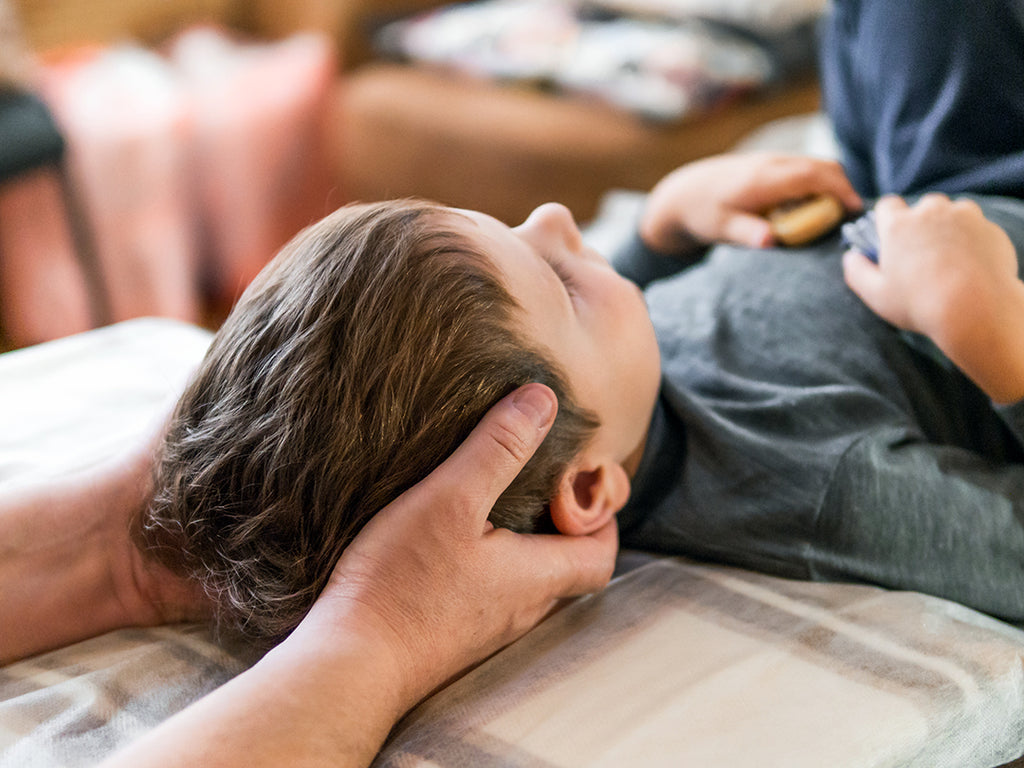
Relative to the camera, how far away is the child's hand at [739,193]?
0.97 m

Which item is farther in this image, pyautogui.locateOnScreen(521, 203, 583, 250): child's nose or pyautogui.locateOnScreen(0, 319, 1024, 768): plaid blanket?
pyautogui.locateOnScreen(521, 203, 583, 250): child's nose

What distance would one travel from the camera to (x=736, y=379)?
2.86 ft

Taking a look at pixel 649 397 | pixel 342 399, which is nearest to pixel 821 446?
pixel 649 397

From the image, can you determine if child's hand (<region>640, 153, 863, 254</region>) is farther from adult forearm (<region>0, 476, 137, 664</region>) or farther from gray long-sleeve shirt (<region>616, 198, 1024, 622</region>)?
adult forearm (<region>0, 476, 137, 664</region>)

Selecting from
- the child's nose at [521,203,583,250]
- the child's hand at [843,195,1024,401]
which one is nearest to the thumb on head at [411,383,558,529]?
the child's nose at [521,203,583,250]

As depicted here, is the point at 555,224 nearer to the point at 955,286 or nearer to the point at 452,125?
the point at 955,286

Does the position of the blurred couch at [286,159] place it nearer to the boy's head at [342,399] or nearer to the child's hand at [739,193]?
the child's hand at [739,193]

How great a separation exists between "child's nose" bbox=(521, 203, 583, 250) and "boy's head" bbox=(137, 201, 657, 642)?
0.09 metres

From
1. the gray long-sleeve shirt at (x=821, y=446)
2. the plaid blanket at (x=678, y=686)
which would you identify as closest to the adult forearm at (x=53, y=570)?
the plaid blanket at (x=678, y=686)

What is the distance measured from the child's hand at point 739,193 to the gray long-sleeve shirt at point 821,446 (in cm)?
4

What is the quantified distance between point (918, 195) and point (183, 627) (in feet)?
2.74

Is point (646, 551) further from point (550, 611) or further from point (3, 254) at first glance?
point (3, 254)

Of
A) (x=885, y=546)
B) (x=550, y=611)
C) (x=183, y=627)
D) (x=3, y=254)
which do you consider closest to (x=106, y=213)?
(x=3, y=254)

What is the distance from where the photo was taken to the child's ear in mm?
734
